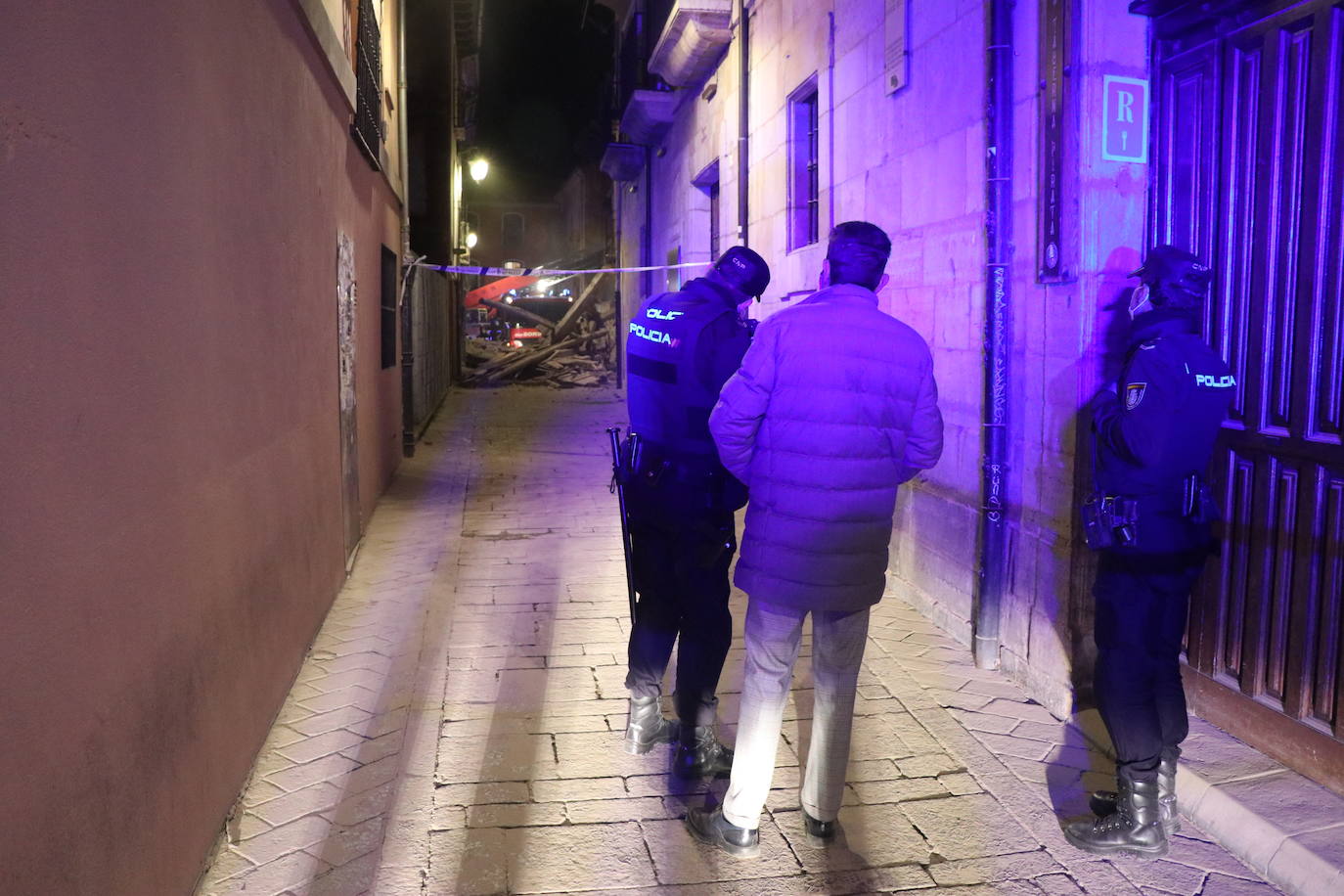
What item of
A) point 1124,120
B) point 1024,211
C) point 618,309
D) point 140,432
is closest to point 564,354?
point 618,309

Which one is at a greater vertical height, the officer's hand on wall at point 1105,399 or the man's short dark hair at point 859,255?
the man's short dark hair at point 859,255

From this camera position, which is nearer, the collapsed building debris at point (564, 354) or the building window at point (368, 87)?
the building window at point (368, 87)

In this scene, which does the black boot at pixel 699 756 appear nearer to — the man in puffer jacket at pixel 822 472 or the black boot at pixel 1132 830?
the man in puffer jacket at pixel 822 472

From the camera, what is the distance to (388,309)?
10.6 meters

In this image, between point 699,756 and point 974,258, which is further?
point 974,258

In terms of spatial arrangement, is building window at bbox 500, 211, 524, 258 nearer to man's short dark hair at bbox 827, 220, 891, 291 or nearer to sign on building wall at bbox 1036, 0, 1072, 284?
sign on building wall at bbox 1036, 0, 1072, 284

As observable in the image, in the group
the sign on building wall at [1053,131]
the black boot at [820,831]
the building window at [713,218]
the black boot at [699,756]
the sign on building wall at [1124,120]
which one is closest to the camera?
the black boot at [820,831]

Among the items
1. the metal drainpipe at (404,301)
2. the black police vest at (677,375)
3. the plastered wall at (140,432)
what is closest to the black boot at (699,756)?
the black police vest at (677,375)

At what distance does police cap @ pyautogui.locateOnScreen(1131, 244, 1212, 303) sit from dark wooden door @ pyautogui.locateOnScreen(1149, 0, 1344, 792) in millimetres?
733

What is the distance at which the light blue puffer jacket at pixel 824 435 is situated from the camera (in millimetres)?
3115

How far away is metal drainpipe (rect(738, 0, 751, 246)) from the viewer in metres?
10.8

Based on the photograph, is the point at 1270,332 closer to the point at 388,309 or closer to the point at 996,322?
the point at 996,322

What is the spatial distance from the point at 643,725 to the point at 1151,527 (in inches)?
82.9

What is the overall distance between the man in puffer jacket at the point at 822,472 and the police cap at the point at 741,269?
526mm
